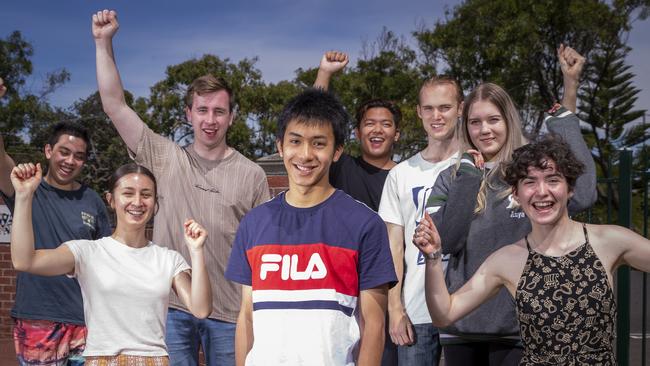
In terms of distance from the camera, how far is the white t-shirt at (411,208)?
3811 mm

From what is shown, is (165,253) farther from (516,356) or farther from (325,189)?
(516,356)

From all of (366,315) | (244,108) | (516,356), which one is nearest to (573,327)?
(516,356)

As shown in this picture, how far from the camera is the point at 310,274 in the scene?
8.71 ft

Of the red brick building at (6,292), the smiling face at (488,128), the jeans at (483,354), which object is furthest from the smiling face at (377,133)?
the red brick building at (6,292)

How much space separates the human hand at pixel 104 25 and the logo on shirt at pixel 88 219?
1.05 metres

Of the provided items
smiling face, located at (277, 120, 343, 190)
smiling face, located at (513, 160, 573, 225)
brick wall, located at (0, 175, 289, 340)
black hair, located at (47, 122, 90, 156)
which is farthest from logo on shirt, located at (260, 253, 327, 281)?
brick wall, located at (0, 175, 289, 340)

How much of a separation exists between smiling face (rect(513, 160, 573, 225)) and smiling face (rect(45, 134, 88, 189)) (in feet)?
8.79

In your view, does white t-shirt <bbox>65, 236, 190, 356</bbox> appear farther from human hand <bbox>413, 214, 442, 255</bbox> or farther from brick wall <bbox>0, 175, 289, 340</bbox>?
brick wall <bbox>0, 175, 289, 340</bbox>

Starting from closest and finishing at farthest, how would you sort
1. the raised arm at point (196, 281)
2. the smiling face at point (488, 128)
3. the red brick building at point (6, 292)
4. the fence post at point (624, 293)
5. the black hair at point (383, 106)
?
the raised arm at point (196, 281) < the smiling face at point (488, 128) < the black hair at point (383, 106) < the fence post at point (624, 293) < the red brick building at point (6, 292)

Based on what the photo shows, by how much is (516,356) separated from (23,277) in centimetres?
284

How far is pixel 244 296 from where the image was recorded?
2.85 meters

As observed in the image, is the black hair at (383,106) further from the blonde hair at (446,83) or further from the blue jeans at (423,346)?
the blue jeans at (423,346)

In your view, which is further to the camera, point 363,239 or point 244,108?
point 244,108

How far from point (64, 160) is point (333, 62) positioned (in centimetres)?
170
